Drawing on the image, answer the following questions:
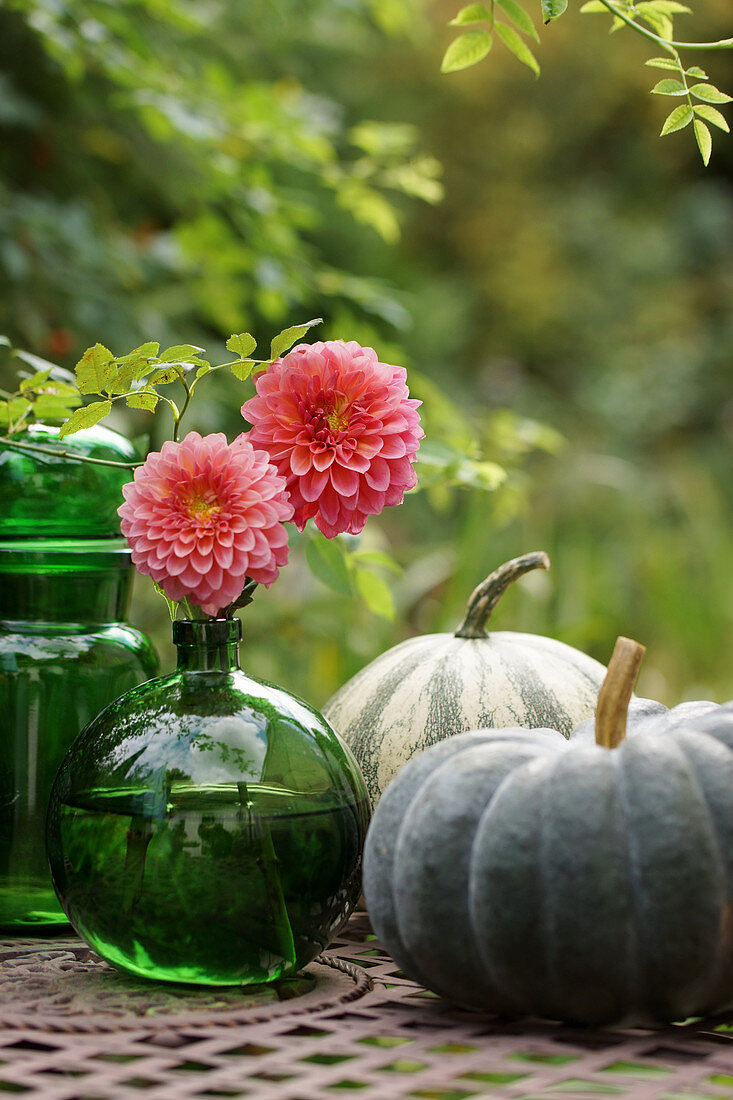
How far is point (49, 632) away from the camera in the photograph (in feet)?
3.24

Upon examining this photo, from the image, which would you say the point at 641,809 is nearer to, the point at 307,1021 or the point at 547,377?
the point at 307,1021

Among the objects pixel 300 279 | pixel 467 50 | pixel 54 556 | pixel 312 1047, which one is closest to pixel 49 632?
pixel 54 556

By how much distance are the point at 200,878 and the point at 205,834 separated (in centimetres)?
3

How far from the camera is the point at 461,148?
7.64m

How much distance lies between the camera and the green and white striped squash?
0.99m

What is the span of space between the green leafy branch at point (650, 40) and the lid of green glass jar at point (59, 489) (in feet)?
1.48

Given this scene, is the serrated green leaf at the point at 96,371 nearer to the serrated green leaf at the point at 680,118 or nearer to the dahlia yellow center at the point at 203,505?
the dahlia yellow center at the point at 203,505

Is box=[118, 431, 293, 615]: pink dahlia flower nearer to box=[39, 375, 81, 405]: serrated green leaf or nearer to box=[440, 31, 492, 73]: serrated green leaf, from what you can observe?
box=[39, 375, 81, 405]: serrated green leaf

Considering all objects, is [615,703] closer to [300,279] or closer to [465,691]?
[465,691]

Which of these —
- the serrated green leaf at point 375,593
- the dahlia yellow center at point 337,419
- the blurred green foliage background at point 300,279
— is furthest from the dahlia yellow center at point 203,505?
the blurred green foliage background at point 300,279

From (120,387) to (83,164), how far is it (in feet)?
4.91

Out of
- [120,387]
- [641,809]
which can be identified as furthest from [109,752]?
[641,809]

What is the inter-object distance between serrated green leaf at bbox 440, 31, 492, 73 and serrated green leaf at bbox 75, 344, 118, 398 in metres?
0.38

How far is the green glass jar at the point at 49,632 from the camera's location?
957mm
